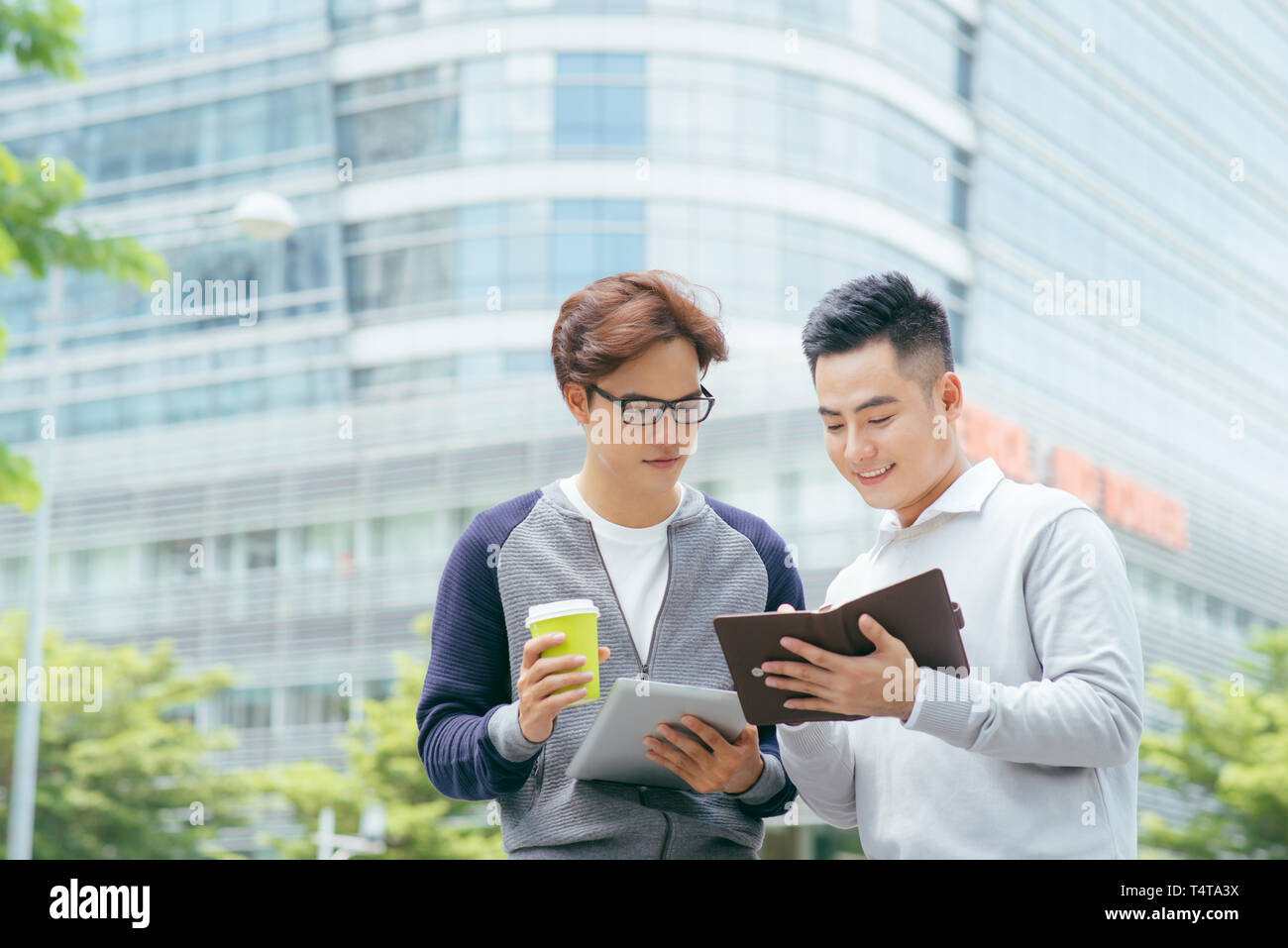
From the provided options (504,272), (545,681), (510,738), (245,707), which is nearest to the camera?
(545,681)

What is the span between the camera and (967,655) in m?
2.41

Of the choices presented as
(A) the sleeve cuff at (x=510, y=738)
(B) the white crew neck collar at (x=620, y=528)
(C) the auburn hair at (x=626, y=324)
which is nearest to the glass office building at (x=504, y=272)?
(B) the white crew neck collar at (x=620, y=528)

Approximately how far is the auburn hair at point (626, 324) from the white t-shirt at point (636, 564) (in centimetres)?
27

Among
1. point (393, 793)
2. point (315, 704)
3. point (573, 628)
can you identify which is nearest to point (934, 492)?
point (573, 628)

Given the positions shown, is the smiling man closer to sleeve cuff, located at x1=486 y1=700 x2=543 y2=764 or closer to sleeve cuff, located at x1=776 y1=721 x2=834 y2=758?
sleeve cuff, located at x1=776 y1=721 x2=834 y2=758

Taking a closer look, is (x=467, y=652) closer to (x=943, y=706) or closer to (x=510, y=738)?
(x=510, y=738)

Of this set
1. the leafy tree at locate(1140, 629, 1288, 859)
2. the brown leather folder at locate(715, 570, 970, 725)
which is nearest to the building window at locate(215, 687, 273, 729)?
the leafy tree at locate(1140, 629, 1288, 859)

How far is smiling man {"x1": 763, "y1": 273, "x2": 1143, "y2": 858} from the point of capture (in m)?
2.19

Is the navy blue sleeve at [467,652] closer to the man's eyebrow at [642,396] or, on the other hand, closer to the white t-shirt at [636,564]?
the white t-shirt at [636,564]

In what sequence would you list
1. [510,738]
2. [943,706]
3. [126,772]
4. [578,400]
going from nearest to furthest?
[943,706] → [510,738] → [578,400] → [126,772]

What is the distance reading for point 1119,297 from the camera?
97.4ft

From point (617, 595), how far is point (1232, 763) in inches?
717

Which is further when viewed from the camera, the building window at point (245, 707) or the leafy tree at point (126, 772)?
the building window at point (245, 707)

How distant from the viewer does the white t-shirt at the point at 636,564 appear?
2771mm
